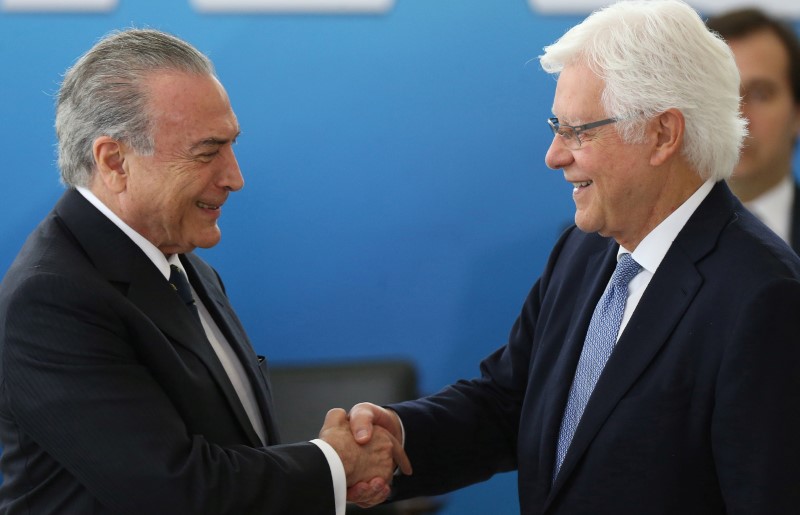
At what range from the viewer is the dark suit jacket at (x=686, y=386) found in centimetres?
185

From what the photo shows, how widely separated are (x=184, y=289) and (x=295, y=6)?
156cm

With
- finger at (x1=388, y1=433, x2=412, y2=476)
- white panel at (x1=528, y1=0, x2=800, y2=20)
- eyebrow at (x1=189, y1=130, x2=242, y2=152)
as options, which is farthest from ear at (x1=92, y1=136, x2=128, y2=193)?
white panel at (x1=528, y1=0, x2=800, y2=20)

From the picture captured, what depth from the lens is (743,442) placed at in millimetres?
1854

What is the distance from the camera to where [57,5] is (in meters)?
3.34

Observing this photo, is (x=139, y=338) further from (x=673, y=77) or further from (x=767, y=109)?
(x=767, y=109)

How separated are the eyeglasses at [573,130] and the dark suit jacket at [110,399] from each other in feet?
2.94

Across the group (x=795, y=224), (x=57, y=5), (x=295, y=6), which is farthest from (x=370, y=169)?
(x=795, y=224)

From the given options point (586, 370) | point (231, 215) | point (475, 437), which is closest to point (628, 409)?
point (586, 370)

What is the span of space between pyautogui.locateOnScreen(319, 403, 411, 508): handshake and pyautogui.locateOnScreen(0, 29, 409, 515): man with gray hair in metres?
0.01

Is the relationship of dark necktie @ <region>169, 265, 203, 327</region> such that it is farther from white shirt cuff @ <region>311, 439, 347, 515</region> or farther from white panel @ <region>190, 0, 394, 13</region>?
white panel @ <region>190, 0, 394, 13</region>

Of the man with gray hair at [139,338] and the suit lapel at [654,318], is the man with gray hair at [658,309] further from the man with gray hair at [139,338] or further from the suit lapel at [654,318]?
the man with gray hair at [139,338]

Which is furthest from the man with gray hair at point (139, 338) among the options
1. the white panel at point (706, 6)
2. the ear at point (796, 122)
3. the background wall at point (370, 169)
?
the ear at point (796, 122)

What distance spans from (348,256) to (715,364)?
1.87m

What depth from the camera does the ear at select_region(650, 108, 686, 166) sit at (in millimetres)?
2113
